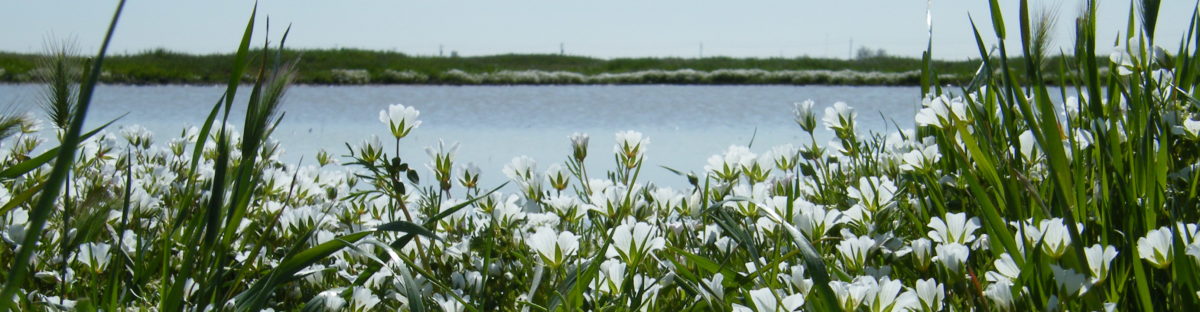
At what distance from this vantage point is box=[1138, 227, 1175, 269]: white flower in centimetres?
117

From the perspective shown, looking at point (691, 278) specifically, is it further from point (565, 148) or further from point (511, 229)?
point (565, 148)

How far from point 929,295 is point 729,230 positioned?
0.30 meters

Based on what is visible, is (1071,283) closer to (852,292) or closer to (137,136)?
(852,292)

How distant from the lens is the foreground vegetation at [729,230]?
1.12 m

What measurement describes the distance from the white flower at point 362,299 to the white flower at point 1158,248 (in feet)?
3.22

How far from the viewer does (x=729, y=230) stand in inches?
52.5

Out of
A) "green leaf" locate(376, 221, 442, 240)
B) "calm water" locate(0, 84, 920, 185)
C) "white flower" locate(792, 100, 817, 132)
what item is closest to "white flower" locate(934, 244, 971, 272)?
"green leaf" locate(376, 221, 442, 240)

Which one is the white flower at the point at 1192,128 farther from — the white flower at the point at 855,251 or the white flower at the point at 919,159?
the white flower at the point at 855,251

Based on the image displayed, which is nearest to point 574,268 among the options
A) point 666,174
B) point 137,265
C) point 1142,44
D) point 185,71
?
point 137,265

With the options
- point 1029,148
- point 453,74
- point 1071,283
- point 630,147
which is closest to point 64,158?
point 1071,283

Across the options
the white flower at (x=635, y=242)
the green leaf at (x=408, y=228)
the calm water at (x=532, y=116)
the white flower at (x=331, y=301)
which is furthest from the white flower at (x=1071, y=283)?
the calm water at (x=532, y=116)

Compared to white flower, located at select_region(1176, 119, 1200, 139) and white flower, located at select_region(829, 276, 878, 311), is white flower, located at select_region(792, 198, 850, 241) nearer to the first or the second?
white flower, located at select_region(829, 276, 878, 311)

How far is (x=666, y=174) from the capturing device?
168 inches

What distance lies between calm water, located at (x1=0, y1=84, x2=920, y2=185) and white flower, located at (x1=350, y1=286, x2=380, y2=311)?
2.38 m
